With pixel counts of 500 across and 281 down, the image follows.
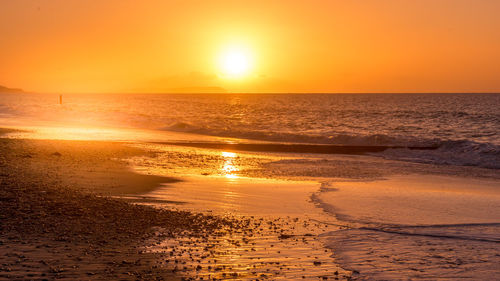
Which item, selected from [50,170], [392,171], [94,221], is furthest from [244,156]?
[94,221]

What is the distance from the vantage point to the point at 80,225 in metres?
8.93

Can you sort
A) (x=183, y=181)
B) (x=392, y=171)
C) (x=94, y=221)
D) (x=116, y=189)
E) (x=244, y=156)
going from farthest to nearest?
(x=244, y=156) < (x=392, y=171) < (x=183, y=181) < (x=116, y=189) < (x=94, y=221)

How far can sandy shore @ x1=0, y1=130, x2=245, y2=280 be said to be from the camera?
6688mm

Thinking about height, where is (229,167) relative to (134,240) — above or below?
above

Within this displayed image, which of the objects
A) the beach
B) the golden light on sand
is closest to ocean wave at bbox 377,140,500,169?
the golden light on sand

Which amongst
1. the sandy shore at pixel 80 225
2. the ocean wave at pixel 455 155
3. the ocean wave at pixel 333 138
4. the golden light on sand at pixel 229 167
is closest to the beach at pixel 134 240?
the sandy shore at pixel 80 225

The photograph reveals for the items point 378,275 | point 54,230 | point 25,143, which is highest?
point 25,143

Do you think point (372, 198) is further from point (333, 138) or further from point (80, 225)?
point (333, 138)

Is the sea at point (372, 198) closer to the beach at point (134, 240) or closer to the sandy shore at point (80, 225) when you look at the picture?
the beach at point (134, 240)

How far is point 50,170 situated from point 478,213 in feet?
43.9

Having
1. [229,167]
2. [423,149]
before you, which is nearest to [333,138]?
[423,149]

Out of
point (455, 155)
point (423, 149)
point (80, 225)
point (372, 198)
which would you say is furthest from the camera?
point (423, 149)

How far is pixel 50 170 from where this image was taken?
15.5 meters

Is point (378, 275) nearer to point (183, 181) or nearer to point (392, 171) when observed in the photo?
point (183, 181)
